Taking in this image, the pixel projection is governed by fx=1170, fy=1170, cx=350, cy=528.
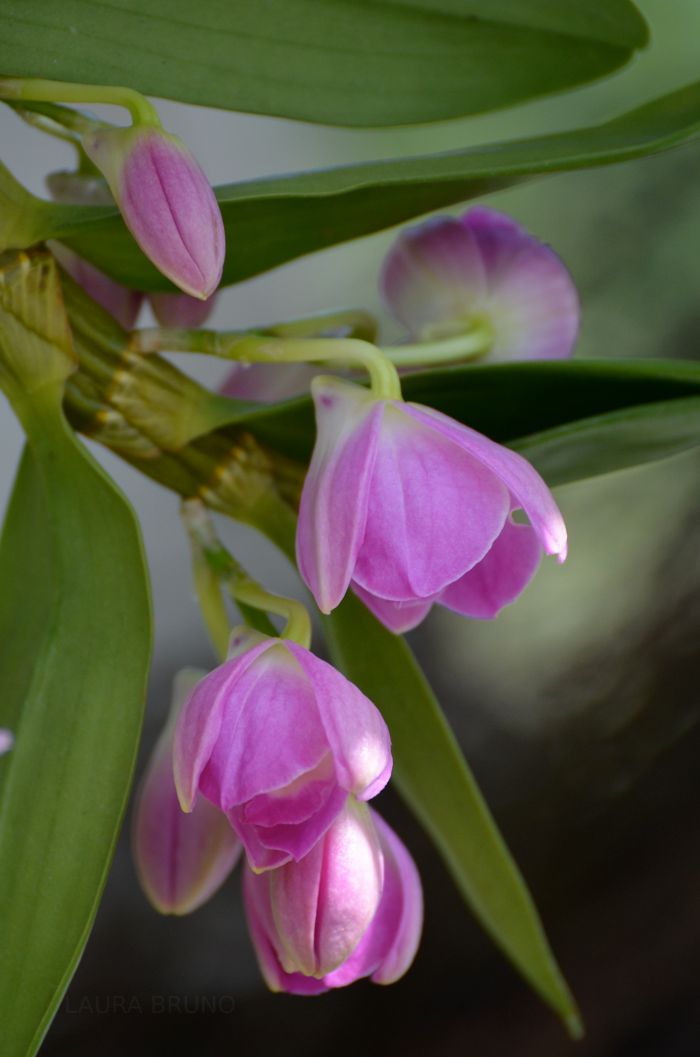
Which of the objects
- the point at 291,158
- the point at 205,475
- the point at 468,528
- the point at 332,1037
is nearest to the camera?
the point at 468,528

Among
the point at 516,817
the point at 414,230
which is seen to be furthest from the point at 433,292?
the point at 516,817

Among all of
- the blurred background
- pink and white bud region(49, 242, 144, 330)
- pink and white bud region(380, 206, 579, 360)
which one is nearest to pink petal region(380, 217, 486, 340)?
pink and white bud region(380, 206, 579, 360)

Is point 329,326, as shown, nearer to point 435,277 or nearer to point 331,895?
point 435,277

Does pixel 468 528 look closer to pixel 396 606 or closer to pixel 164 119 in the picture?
pixel 396 606

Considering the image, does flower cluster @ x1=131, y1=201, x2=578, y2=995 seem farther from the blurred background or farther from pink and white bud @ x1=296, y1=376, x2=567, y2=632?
the blurred background

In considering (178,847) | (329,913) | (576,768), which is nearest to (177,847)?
(178,847)

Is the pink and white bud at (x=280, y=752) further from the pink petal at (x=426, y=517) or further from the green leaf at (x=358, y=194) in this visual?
the green leaf at (x=358, y=194)

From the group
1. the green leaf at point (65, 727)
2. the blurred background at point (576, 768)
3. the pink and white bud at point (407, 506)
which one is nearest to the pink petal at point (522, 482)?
the pink and white bud at point (407, 506)
